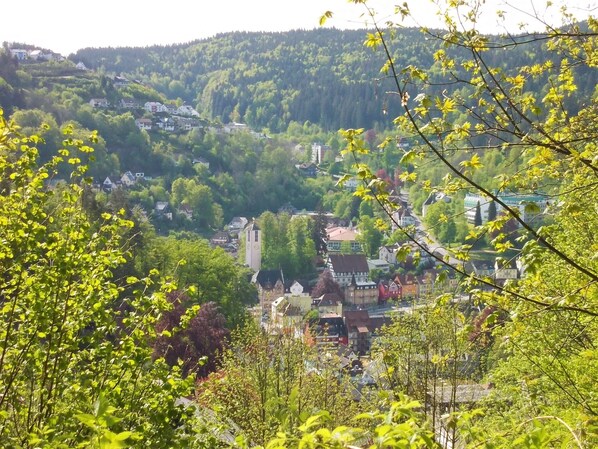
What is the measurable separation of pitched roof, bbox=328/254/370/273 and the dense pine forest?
17cm

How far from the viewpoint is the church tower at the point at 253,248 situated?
50625mm

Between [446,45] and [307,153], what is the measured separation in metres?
100

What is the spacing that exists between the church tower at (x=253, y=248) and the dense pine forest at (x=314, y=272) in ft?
0.57

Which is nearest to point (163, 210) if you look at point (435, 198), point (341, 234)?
point (341, 234)

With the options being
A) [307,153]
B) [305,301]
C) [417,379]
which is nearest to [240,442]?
[417,379]

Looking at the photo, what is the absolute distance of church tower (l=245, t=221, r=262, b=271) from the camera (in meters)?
50.6

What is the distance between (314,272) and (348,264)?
3.60m

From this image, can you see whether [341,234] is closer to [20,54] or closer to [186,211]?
[186,211]

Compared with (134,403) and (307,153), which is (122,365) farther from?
(307,153)

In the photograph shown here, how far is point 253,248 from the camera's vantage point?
50.7 metres

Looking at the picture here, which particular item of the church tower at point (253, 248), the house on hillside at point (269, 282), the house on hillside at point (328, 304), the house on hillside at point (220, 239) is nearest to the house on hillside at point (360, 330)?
the house on hillside at point (328, 304)

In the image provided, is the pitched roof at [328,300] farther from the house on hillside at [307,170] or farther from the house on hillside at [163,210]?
the house on hillside at [307,170]

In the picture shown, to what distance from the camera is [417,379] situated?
928cm

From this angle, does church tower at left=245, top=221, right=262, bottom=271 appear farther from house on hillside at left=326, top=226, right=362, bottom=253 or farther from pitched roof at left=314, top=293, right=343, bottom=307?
pitched roof at left=314, top=293, right=343, bottom=307
